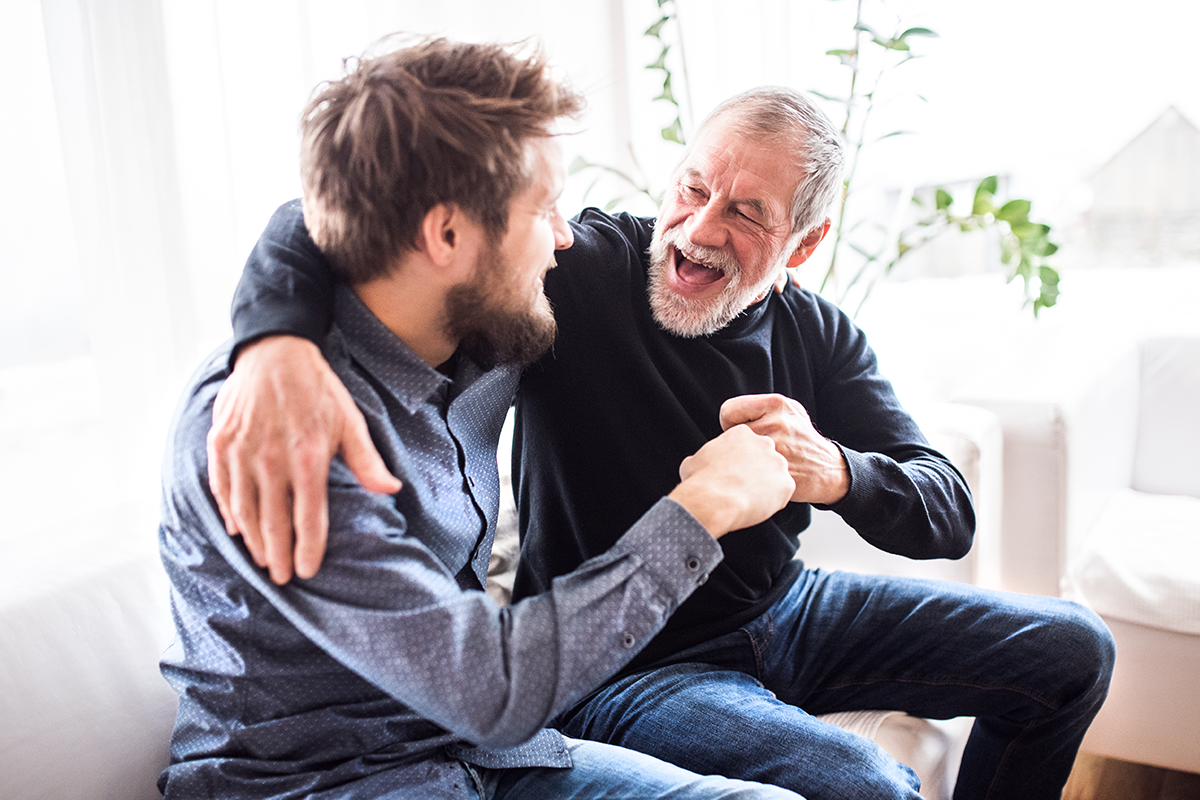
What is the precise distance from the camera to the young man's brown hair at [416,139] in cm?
85

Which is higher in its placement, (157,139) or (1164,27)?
(1164,27)

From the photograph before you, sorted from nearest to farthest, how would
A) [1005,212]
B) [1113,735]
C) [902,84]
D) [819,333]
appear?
[819,333], [1113,735], [1005,212], [902,84]

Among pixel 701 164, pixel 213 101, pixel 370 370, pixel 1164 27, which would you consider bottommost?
pixel 370 370

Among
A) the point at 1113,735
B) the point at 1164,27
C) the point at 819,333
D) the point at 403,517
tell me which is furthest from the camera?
the point at 1164,27

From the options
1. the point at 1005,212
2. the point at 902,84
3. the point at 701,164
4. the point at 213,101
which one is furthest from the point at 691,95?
the point at 213,101

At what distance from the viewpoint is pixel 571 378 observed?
1.27 meters

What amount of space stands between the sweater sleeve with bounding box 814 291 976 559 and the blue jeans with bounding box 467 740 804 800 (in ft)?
1.47

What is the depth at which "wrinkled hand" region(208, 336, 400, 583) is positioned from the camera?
2.43 feet

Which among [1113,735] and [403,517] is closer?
[403,517]

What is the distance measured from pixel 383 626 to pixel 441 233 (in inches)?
15.6

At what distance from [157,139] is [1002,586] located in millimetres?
Answer: 1730

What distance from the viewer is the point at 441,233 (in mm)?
878

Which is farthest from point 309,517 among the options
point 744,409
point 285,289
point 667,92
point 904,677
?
point 667,92

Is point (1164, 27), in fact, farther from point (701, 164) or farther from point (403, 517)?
point (403, 517)
